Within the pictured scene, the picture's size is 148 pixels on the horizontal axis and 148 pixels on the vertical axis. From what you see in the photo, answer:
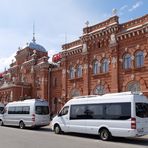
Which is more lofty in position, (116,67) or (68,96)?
(116,67)

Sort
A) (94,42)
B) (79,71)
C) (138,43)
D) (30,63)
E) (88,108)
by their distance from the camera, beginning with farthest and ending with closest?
(30,63), (79,71), (94,42), (138,43), (88,108)

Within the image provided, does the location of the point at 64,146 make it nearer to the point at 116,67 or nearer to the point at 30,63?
the point at 116,67

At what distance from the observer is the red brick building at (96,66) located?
3244 centimetres

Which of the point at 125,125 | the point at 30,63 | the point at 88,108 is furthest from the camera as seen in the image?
the point at 30,63

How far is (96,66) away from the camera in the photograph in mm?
37562

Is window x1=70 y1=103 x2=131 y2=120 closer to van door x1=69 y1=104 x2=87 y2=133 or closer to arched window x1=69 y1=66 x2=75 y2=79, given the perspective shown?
van door x1=69 y1=104 x2=87 y2=133

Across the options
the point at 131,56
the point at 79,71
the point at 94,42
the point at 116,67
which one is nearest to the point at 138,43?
the point at 131,56

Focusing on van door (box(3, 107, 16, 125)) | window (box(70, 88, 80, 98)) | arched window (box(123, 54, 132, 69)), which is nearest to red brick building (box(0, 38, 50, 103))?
window (box(70, 88, 80, 98))

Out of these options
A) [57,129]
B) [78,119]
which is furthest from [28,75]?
[78,119]

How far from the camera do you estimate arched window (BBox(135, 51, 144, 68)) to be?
3203cm

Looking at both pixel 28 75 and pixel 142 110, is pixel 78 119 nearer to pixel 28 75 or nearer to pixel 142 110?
pixel 142 110

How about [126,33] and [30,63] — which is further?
[30,63]

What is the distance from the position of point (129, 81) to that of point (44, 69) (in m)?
18.7

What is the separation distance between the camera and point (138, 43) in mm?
32406
